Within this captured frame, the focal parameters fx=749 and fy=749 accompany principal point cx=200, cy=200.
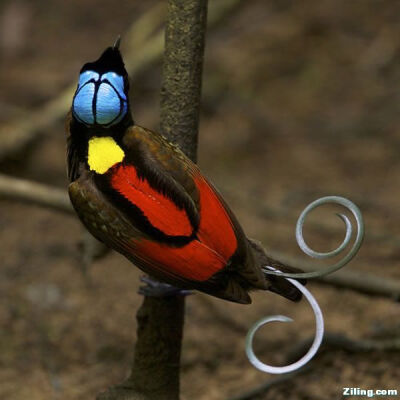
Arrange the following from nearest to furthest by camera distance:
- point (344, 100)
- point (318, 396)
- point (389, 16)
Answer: point (318, 396) → point (344, 100) → point (389, 16)

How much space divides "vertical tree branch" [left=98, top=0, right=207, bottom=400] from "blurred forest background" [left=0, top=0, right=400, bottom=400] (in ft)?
1.54

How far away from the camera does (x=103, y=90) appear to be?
160cm

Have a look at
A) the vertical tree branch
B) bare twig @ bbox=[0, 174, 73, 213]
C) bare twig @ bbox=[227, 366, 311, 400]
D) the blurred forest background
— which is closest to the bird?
the vertical tree branch

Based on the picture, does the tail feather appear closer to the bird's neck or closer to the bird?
the bird

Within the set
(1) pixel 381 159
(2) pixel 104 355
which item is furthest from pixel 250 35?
(2) pixel 104 355

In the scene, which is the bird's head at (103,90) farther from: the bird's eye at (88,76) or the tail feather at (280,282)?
the tail feather at (280,282)

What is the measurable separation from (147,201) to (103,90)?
26 cm

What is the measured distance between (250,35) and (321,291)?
307cm

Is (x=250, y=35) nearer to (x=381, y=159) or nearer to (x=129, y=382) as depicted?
(x=381, y=159)

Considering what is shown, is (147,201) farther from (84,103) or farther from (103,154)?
(84,103)

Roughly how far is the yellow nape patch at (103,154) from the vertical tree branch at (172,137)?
0.84ft

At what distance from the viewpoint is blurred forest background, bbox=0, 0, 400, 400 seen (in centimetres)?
274

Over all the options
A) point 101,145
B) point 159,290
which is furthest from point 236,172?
point 101,145

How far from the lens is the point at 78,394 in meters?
2.55
